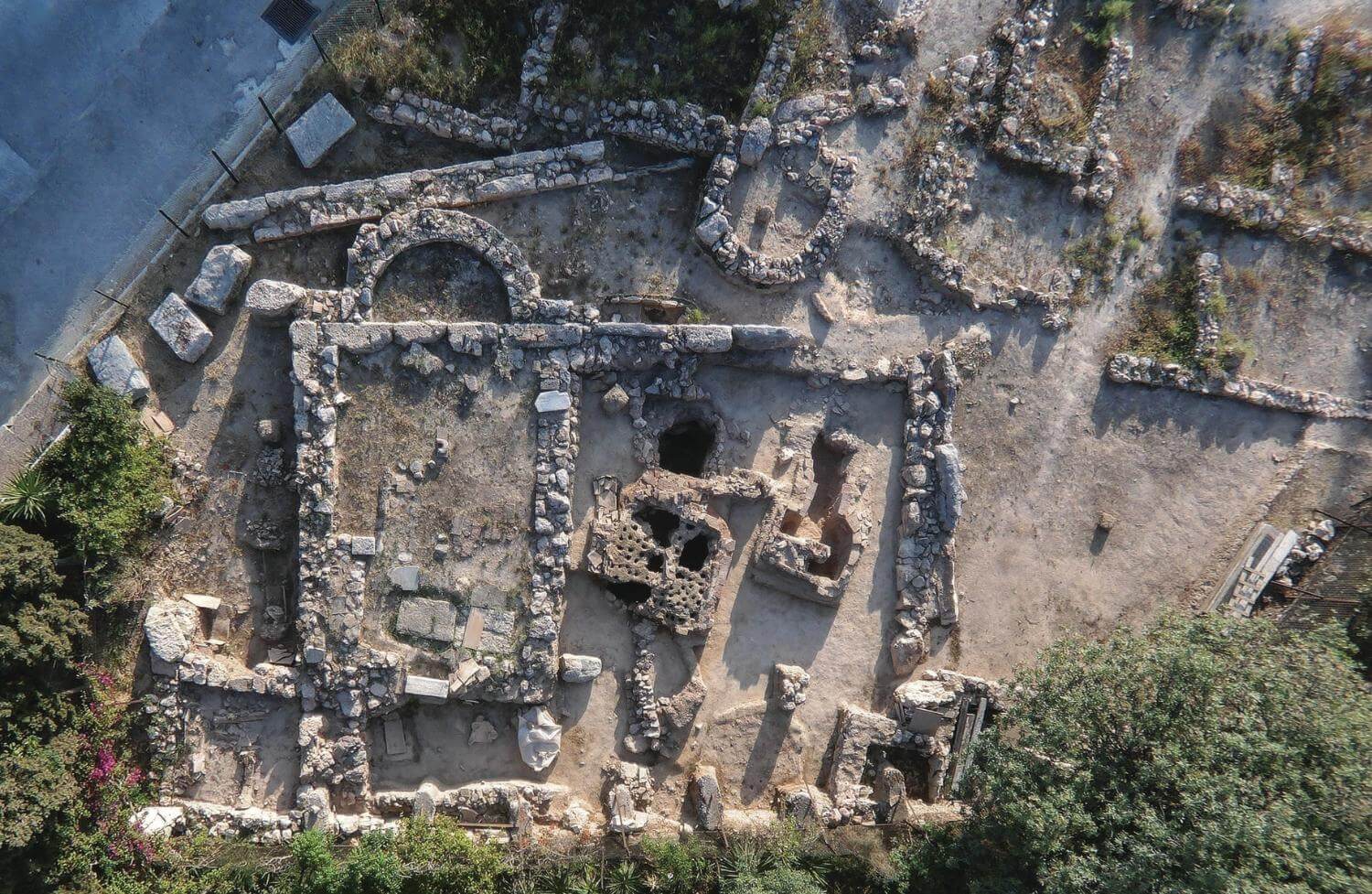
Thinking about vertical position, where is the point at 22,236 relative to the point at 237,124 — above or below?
below

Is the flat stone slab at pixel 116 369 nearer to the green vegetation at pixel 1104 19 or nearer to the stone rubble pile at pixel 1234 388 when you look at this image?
the stone rubble pile at pixel 1234 388

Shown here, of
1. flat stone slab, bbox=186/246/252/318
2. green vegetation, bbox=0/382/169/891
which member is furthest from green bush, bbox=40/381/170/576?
flat stone slab, bbox=186/246/252/318

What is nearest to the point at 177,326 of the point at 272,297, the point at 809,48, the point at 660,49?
the point at 272,297

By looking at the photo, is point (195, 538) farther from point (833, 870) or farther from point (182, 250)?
point (833, 870)

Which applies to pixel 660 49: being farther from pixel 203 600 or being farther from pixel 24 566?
pixel 24 566

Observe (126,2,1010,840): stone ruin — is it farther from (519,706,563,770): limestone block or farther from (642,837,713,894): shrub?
(642,837,713,894): shrub

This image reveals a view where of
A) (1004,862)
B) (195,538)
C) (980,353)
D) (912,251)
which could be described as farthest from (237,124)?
(1004,862)
